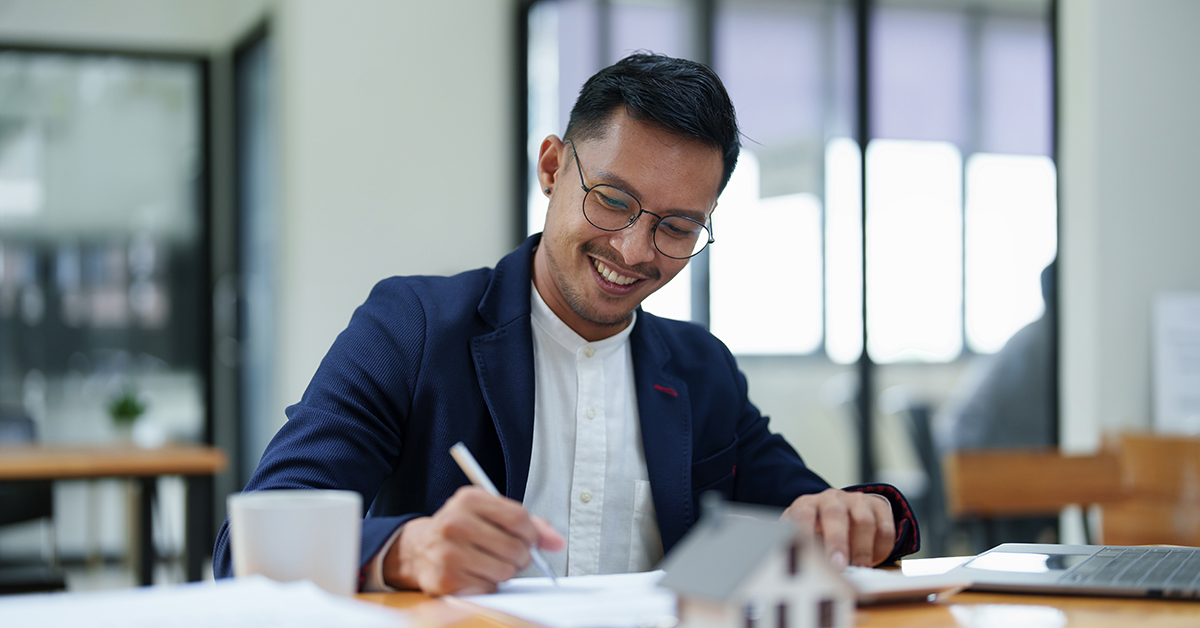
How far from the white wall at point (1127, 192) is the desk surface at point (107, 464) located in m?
2.89

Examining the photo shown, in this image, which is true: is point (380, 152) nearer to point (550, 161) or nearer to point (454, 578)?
point (550, 161)

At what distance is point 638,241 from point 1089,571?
0.66m

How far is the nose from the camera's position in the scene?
1408mm

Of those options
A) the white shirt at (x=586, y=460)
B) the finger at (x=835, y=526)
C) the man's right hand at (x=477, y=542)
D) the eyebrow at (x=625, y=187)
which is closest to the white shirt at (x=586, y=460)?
the white shirt at (x=586, y=460)

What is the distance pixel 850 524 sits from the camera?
3.83 ft

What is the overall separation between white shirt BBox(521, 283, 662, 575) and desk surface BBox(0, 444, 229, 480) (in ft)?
6.92

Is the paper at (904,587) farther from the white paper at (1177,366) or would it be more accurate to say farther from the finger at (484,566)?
the white paper at (1177,366)

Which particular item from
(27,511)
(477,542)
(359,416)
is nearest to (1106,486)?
(359,416)

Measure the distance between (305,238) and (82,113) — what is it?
2.00 metres

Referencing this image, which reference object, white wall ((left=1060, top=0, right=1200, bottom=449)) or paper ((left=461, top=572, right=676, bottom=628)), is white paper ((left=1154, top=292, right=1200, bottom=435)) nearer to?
white wall ((left=1060, top=0, right=1200, bottom=449))

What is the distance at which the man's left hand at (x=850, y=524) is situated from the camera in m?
1.15

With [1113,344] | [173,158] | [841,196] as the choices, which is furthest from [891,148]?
[173,158]

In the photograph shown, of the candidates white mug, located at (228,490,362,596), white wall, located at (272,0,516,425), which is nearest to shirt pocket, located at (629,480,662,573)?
white mug, located at (228,490,362,596)

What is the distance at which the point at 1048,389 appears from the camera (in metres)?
3.88
